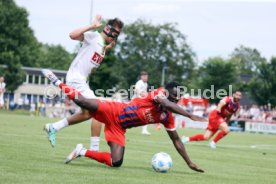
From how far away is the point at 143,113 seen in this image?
1127cm

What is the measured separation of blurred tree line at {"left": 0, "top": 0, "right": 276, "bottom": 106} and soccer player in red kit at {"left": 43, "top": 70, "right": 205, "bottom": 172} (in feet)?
219

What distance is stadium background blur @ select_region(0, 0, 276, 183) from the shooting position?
3061 inches

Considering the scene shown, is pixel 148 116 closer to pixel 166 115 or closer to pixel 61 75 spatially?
pixel 166 115

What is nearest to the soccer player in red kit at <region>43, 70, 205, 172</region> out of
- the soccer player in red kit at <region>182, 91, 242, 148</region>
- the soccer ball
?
the soccer ball

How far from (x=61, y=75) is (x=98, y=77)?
714 inches

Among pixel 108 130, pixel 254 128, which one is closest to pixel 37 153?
pixel 108 130

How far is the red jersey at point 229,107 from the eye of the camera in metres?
21.8

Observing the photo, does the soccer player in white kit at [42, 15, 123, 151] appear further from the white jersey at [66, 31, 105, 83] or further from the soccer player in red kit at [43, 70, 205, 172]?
the soccer player in red kit at [43, 70, 205, 172]

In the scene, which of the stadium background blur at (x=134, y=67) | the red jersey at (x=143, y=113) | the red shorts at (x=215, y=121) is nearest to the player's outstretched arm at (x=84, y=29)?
the red jersey at (x=143, y=113)

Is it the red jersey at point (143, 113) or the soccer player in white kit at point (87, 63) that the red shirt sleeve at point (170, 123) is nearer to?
the red jersey at point (143, 113)

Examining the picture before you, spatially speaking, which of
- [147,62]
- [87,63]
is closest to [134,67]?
[147,62]

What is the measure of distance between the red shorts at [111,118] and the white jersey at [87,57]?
126cm

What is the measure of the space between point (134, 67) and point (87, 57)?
90.4 m

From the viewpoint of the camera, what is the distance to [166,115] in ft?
37.0
